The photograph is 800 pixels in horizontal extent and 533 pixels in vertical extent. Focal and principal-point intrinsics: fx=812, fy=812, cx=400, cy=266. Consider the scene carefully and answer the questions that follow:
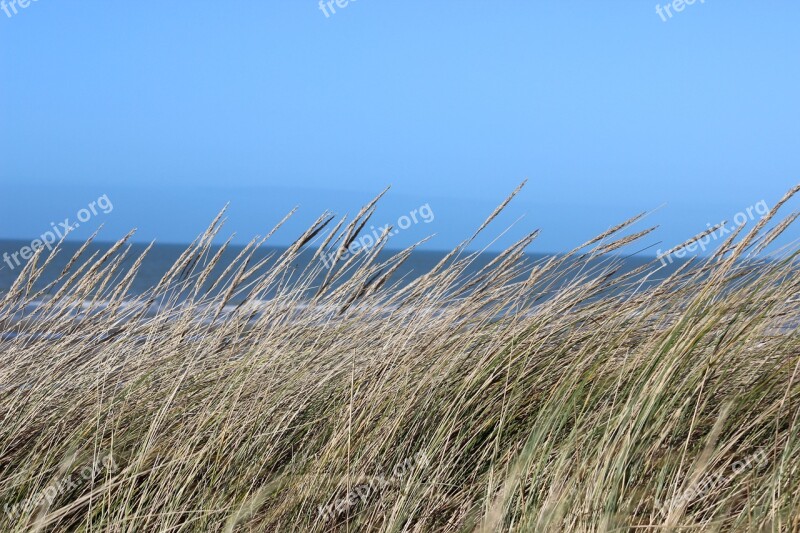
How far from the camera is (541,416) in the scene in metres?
1.78

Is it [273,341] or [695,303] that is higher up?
[273,341]

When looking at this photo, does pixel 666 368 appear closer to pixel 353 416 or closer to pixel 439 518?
pixel 439 518

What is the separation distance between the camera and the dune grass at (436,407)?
160 centimetres

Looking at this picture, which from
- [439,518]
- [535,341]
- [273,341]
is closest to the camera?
[439,518]

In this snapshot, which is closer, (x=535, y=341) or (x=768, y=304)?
(x=768, y=304)

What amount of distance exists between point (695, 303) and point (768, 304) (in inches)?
9.5

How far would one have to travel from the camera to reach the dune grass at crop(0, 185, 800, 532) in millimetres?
1599

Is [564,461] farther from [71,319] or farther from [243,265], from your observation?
[71,319]

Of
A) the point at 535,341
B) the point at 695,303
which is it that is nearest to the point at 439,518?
the point at 535,341

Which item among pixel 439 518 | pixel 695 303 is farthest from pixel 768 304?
pixel 439 518

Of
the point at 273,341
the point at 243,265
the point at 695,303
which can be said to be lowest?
the point at 695,303

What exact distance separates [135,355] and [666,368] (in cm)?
158

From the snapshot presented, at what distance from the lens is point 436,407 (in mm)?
1943

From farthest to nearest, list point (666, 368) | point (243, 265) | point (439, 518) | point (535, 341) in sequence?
point (243, 265) < point (535, 341) < point (439, 518) < point (666, 368)
